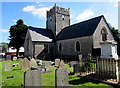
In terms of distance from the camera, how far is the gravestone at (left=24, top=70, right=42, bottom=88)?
3488mm

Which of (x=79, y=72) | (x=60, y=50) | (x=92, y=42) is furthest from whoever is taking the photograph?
(x=60, y=50)

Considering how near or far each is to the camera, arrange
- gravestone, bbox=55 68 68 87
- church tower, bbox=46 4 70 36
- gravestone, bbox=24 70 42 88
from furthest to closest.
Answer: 1. church tower, bbox=46 4 70 36
2. gravestone, bbox=55 68 68 87
3. gravestone, bbox=24 70 42 88

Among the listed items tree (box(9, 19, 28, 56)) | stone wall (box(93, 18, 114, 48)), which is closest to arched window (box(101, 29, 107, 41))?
stone wall (box(93, 18, 114, 48))

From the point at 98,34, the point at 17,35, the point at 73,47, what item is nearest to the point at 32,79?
the point at 98,34

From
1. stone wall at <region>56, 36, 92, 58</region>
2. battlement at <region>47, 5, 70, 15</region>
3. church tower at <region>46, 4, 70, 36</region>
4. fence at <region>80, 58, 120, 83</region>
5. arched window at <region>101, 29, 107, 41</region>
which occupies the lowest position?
fence at <region>80, 58, 120, 83</region>

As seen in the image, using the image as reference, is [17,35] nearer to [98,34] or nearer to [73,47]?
[73,47]

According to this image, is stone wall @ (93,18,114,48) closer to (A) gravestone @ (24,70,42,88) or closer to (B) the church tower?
(B) the church tower

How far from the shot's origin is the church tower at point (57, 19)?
1006 inches

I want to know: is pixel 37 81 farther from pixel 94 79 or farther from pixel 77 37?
pixel 77 37

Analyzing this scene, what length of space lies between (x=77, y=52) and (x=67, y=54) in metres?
2.72

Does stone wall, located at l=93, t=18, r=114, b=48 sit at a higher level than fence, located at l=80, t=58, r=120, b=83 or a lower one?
higher

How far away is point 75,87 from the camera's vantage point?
4.84 metres

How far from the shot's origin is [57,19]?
25.7 metres

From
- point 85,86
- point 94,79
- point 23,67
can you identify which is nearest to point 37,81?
point 85,86
